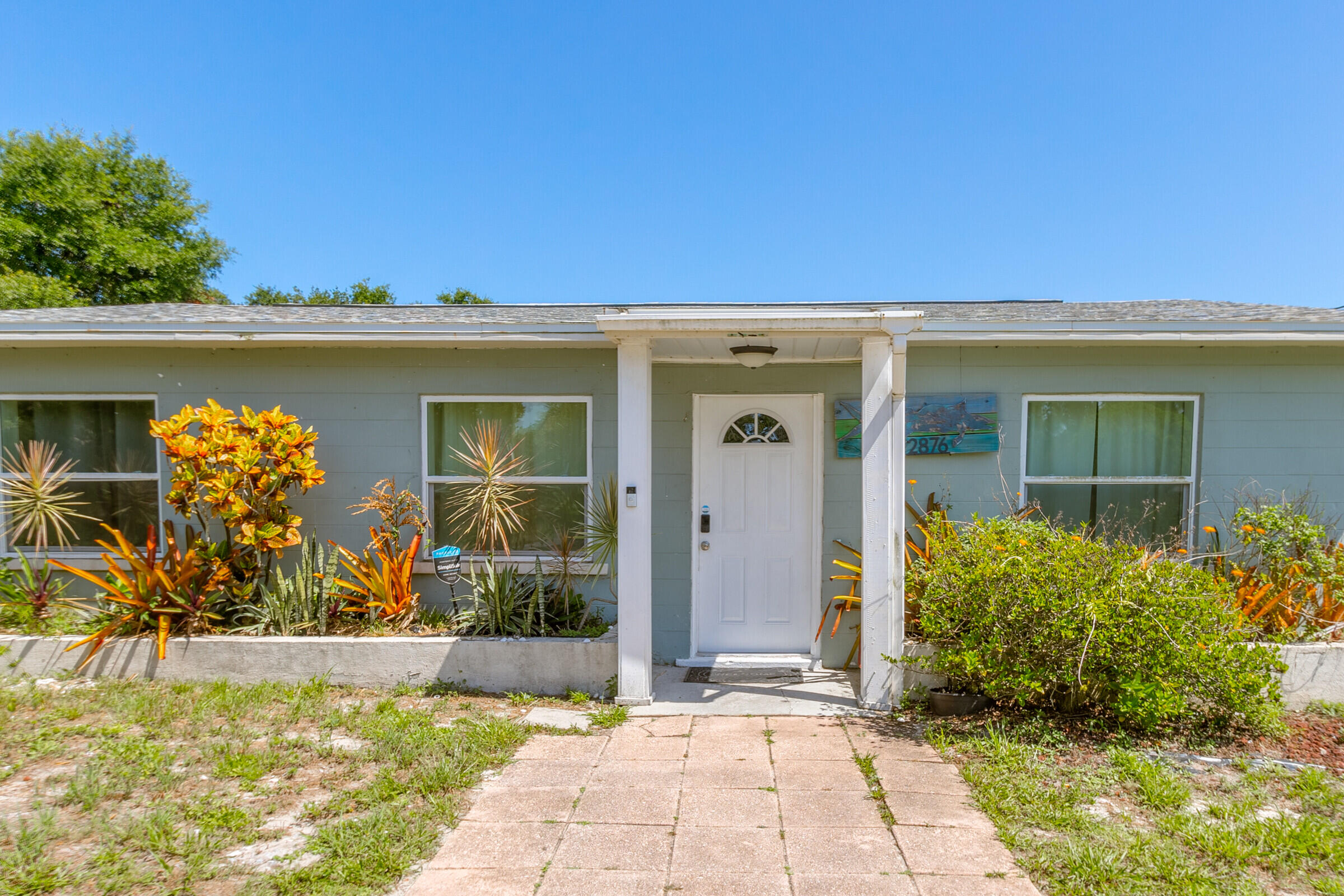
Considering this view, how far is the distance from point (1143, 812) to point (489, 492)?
4.46 m

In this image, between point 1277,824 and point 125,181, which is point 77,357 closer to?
point 1277,824

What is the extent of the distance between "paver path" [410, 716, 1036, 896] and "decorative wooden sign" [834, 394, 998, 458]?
236 cm

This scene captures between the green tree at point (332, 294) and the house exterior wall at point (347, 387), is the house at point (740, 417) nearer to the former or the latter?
the house exterior wall at point (347, 387)

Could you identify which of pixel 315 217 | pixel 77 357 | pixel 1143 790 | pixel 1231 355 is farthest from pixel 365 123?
pixel 1143 790

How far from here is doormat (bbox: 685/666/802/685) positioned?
17.9 feet

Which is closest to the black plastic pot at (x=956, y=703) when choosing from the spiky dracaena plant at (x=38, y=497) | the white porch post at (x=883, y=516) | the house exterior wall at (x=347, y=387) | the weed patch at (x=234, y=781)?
the white porch post at (x=883, y=516)

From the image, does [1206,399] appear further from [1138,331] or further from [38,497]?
[38,497]

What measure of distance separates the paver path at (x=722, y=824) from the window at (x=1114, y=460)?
2.71 m

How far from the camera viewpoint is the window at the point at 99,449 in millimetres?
6211

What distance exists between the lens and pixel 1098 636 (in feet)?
13.3

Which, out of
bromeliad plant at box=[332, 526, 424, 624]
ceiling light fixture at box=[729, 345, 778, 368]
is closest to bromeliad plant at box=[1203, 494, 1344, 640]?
ceiling light fixture at box=[729, 345, 778, 368]

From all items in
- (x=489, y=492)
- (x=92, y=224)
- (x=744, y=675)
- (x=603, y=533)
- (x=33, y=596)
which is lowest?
(x=744, y=675)

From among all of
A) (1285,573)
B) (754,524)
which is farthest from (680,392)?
(1285,573)

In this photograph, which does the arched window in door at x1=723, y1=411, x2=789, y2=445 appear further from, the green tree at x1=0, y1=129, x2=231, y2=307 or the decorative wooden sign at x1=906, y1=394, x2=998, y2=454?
A: the green tree at x1=0, y1=129, x2=231, y2=307
